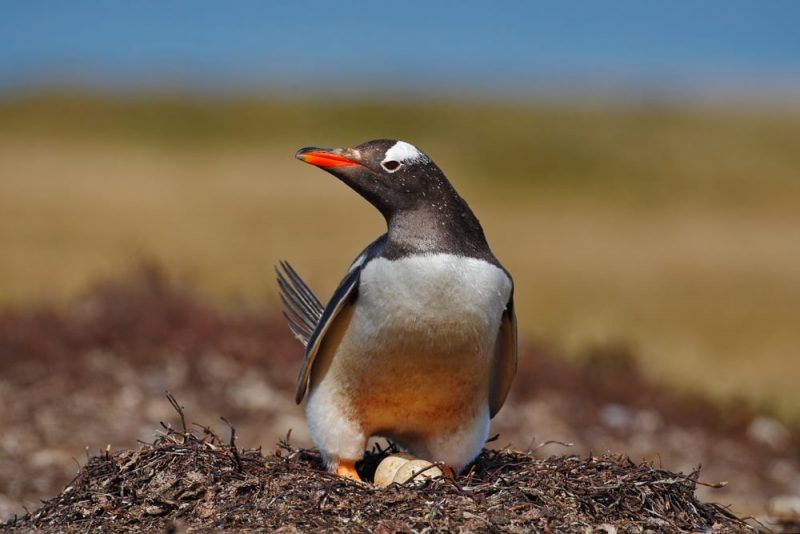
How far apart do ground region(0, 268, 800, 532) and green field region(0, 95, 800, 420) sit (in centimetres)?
153

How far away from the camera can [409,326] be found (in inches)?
220

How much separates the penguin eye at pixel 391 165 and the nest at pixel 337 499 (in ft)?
5.06

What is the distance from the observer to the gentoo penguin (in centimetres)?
559

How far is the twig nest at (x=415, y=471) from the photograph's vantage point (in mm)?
5742

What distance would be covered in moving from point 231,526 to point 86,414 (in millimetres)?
5360

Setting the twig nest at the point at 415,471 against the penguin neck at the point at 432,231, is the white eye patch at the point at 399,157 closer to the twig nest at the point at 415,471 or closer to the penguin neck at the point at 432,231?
the penguin neck at the point at 432,231

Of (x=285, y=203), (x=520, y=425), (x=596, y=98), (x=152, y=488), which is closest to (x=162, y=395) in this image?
(x=520, y=425)

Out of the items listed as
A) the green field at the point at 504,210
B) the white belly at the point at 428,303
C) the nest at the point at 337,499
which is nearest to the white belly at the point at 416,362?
the white belly at the point at 428,303

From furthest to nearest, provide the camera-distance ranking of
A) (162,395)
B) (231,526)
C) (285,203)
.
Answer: (285,203) < (162,395) < (231,526)

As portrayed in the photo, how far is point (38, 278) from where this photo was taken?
56.3ft

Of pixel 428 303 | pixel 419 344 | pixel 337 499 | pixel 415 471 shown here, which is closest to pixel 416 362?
pixel 419 344

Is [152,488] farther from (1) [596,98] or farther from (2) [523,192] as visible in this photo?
(1) [596,98]

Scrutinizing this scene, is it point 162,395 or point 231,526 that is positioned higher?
point 231,526

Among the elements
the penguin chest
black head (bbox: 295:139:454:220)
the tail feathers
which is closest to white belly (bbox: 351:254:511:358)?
the penguin chest
